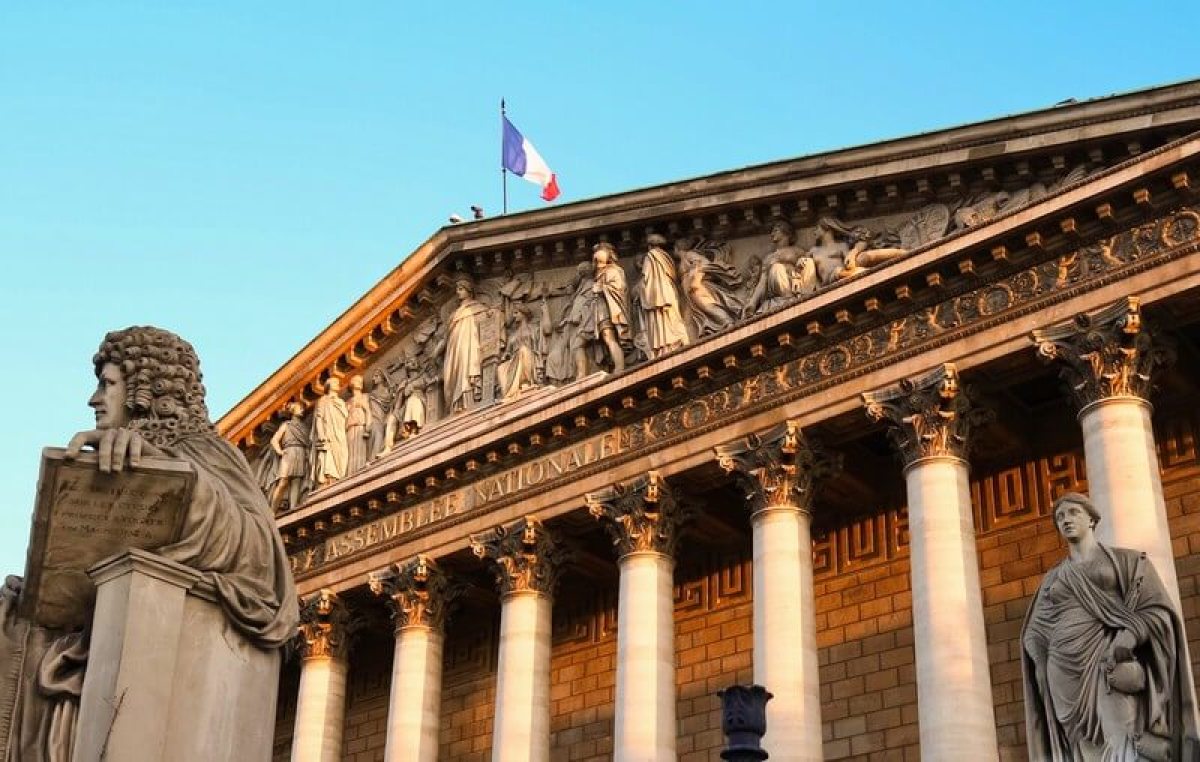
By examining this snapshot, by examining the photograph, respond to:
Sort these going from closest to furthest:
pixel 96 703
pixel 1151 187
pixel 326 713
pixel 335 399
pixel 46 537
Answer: pixel 96 703
pixel 46 537
pixel 1151 187
pixel 326 713
pixel 335 399

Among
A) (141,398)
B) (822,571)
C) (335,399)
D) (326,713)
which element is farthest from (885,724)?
(141,398)

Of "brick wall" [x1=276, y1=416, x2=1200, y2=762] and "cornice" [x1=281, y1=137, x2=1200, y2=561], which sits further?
"brick wall" [x1=276, y1=416, x2=1200, y2=762]

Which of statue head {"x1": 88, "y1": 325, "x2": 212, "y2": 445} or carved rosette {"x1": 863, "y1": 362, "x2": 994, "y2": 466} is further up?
carved rosette {"x1": 863, "y1": 362, "x2": 994, "y2": 466}

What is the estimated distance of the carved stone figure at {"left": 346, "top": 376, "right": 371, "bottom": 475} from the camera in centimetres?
2566

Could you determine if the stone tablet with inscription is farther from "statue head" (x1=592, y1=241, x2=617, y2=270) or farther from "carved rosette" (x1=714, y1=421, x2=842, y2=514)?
"statue head" (x1=592, y1=241, x2=617, y2=270)

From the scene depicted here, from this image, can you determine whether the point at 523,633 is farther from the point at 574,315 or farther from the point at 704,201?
the point at 704,201

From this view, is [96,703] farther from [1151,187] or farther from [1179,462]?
[1179,462]

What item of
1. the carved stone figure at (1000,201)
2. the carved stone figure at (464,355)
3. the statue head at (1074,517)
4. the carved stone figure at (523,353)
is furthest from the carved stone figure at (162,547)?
the carved stone figure at (464,355)

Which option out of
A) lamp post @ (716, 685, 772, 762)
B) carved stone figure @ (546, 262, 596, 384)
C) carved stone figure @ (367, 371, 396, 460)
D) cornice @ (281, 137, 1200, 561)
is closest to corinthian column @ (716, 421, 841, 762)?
cornice @ (281, 137, 1200, 561)

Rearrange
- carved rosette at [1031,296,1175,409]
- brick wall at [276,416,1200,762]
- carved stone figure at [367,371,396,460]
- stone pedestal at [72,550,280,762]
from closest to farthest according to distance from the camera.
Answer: stone pedestal at [72,550,280,762], carved rosette at [1031,296,1175,409], brick wall at [276,416,1200,762], carved stone figure at [367,371,396,460]

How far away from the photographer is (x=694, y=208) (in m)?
21.8

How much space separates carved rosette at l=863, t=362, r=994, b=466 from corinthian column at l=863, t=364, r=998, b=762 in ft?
0.04

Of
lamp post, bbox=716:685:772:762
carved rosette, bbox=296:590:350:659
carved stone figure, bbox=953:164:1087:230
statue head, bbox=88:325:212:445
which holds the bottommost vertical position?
lamp post, bbox=716:685:772:762

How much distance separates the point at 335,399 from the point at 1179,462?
43.8ft
